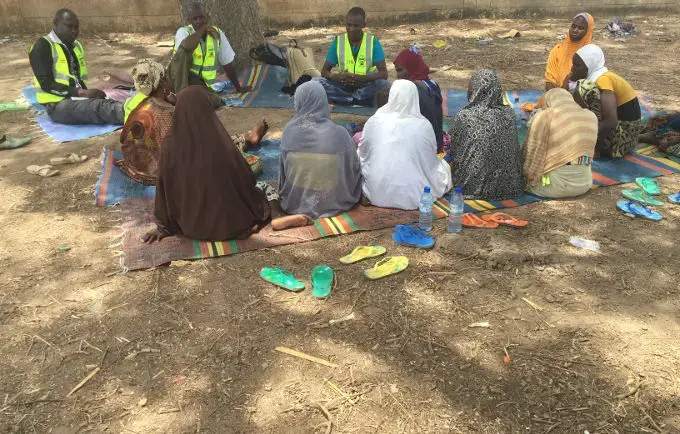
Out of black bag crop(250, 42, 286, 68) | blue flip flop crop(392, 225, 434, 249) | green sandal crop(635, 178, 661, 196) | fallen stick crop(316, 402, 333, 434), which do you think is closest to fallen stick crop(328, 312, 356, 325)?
fallen stick crop(316, 402, 333, 434)

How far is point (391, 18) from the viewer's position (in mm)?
11531

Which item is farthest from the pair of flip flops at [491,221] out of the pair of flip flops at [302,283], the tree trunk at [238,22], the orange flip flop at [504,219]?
the tree trunk at [238,22]

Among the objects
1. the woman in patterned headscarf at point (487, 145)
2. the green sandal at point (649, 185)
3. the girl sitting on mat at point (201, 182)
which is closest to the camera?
the girl sitting on mat at point (201, 182)

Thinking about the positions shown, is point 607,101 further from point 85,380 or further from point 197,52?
point 85,380

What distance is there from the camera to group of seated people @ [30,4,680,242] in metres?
3.96

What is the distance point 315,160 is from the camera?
423 centimetres

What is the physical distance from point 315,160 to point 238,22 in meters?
4.84

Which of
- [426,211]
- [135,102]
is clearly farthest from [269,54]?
[426,211]

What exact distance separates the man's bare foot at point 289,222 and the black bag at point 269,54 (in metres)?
4.44

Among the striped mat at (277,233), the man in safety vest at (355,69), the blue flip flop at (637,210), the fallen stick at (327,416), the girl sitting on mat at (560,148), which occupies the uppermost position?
the man in safety vest at (355,69)

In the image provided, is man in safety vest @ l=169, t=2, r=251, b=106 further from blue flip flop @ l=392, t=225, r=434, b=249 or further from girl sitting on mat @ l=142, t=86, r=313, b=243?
blue flip flop @ l=392, t=225, r=434, b=249

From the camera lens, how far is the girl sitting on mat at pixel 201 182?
383cm

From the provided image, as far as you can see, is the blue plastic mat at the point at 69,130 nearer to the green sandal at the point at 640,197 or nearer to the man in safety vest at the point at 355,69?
the man in safety vest at the point at 355,69

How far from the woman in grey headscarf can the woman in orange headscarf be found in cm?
330
